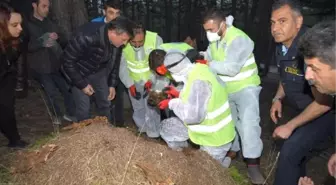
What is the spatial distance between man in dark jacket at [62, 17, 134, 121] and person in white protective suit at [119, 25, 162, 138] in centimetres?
16

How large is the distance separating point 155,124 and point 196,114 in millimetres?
2088

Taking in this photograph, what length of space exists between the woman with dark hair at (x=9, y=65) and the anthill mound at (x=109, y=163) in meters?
1.55

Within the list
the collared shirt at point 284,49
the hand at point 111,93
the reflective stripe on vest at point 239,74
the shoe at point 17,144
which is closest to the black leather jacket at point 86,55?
the hand at point 111,93

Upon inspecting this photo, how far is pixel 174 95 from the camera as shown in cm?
384

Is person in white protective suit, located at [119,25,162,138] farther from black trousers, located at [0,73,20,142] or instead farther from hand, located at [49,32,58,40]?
black trousers, located at [0,73,20,142]

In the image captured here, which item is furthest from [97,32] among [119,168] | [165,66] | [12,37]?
[119,168]

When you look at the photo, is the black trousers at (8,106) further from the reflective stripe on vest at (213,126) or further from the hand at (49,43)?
the reflective stripe on vest at (213,126)

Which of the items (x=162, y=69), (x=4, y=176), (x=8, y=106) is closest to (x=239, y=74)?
(x=162, y=69)

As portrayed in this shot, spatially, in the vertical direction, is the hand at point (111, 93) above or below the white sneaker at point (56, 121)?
above

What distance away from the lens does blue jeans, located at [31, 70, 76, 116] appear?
19.4ft

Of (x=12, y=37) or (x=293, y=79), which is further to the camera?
(x=12, y=37)

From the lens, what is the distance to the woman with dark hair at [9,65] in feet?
14.2

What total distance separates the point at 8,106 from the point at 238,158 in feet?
9.81

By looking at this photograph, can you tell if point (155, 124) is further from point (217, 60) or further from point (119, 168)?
point (119, 168)
